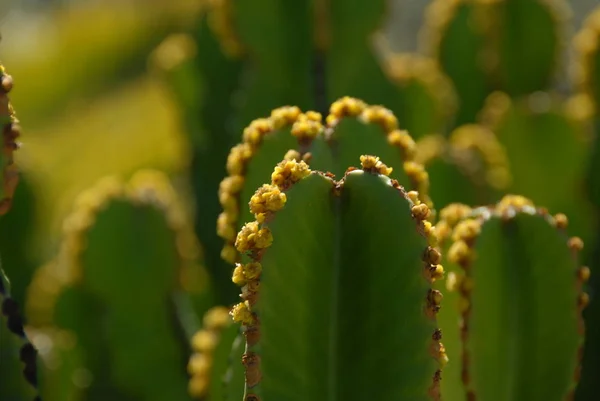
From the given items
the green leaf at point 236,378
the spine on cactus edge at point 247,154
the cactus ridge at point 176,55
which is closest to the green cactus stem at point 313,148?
the spine on cactus edge at point 247,154

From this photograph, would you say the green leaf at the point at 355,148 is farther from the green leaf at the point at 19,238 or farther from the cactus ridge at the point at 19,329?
the green leaf at the point at 19,238

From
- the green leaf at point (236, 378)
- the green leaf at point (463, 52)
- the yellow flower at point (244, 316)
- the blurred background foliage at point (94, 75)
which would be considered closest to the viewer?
the yellow flower at point (244, 316)

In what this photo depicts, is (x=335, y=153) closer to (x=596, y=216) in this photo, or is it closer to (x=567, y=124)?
(x=596, y=216)

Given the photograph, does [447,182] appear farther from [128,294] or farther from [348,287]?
[348,287]

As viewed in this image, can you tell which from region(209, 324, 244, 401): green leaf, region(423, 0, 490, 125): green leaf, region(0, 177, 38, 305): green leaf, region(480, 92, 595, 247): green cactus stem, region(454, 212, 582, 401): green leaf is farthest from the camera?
region(423, 0, 490, 125): green leaf

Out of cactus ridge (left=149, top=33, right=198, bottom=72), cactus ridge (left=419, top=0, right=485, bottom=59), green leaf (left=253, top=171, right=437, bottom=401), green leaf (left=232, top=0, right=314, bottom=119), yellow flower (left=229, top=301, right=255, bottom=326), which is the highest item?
cactus ridge (left=419, top=0, right=485, bottom=59)

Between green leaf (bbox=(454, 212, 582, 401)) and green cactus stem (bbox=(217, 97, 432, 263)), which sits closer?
green cactus stem (bbox=(217, 97, 432, 263))

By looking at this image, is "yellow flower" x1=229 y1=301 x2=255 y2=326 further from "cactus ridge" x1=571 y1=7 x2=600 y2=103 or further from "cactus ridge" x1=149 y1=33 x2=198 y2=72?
"cactus ridge" x1=149 y1=33 x2=198 y2=72

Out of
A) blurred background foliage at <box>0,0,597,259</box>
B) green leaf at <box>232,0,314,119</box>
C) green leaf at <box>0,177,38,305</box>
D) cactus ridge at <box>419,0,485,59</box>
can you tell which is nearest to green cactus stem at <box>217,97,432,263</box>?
green leaf at <box>232,0,314,119</box>
